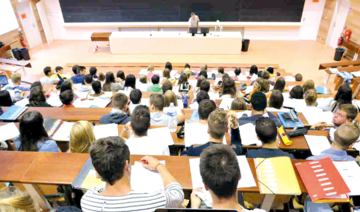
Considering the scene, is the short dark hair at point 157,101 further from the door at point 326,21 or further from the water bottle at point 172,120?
the door at point 326,21

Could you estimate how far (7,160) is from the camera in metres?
1.69

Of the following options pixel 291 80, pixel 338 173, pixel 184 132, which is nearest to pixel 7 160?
pixel 184 132

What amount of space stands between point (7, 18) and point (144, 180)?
9265 millimetres

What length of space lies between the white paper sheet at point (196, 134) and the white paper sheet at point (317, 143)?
87 centimetres

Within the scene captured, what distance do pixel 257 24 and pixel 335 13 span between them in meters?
2.85

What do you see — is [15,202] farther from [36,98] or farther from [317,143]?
[36,98]

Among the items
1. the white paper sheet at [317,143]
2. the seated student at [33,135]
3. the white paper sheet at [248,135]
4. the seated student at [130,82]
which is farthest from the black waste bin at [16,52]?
the white paper sheet at [317,143]

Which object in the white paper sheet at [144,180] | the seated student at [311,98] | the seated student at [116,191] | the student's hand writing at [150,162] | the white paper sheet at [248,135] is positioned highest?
the seated student at [116,191]

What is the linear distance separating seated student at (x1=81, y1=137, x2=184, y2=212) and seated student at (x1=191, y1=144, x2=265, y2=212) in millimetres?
238

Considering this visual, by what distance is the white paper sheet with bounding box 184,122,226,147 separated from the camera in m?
2.14

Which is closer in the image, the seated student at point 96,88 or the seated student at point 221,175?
the seated student at point 221,175

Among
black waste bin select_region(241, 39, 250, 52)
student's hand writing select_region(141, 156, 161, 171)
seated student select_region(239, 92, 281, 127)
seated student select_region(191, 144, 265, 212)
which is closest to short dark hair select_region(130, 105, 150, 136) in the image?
student's hand writing select_region(141, 156, 161, 171)

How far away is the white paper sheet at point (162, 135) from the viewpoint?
7.12 feet

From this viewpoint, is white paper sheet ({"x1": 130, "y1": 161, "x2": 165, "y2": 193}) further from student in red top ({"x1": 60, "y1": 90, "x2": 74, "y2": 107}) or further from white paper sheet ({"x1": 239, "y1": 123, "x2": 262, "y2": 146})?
student in red top ({"x1": 60, "y1": 90, "x2": 74, "y2": 107})
